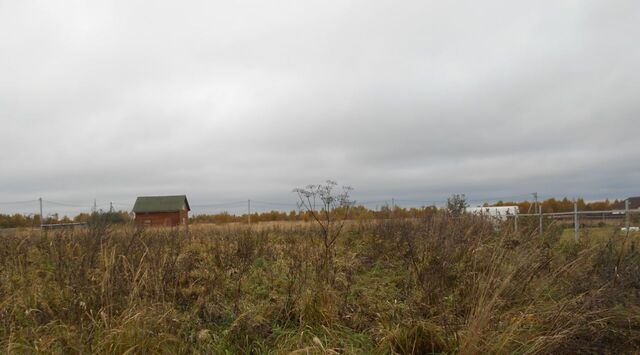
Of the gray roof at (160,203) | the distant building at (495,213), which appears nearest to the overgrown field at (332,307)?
the distant building at (495,213)

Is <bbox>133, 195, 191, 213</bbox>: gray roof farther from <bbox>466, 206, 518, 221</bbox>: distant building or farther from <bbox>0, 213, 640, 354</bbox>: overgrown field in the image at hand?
<bbox>0, 213, 640, 354</bbox>: overgrown field

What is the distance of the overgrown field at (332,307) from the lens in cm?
387

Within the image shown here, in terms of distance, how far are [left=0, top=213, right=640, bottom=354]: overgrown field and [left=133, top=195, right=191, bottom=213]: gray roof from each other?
30.0 meters

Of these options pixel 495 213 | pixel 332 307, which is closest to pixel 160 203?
pixel 495 213

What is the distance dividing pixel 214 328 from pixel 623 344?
3716 mm

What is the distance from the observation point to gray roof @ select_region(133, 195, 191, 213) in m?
35.3

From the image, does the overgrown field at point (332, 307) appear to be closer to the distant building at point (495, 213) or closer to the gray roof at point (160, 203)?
the distant building at point (495, 213)

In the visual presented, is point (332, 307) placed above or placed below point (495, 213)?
below

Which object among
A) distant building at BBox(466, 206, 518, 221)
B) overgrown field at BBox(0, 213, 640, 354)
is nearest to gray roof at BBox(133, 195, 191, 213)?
distant building at BBox(466, 206, 518, 221)

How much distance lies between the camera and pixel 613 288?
4727mm

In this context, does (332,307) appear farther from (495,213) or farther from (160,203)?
(160,203)

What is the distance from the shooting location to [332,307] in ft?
16.0

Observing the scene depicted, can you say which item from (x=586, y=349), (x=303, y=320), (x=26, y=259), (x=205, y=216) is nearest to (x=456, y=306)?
(x=586, y=349)

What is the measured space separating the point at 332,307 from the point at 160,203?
113 ft
